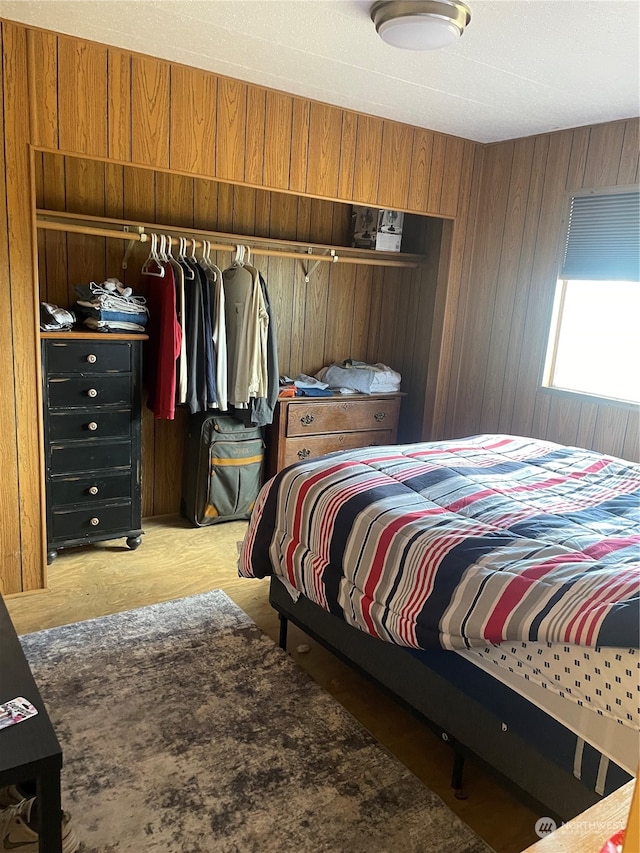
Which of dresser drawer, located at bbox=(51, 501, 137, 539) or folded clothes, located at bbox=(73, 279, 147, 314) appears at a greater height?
folded clothes, located at bbox=(73, 279, 147, 314)

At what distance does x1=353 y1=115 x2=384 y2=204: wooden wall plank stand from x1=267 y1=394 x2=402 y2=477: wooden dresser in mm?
1199

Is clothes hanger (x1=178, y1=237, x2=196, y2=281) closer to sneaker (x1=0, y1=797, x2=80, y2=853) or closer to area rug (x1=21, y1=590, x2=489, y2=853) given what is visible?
area rug (x1=21, y1=590, x2=489, y2=853)

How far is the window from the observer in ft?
10.4

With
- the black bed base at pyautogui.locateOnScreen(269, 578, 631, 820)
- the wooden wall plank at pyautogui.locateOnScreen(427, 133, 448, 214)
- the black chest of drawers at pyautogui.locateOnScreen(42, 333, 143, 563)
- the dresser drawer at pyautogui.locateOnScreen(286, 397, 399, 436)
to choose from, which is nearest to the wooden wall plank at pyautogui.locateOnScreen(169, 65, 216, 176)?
the black chest of drawers at pyautogui.locateOnScreen(42, 333, 143, 563)

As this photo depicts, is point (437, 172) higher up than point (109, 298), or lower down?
higher up

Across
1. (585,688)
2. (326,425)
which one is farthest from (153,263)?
(585,688)

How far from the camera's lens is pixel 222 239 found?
3.72 m

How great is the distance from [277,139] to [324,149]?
0.27 meters

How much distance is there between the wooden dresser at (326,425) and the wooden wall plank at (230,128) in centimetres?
132

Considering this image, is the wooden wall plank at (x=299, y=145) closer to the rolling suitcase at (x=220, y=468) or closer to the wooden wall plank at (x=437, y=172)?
the wooden wall plank at (x=437, y=172)

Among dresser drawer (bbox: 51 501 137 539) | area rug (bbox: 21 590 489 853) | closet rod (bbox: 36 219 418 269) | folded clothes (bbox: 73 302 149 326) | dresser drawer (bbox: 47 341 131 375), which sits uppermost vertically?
closet rod (bbox: 36 219 418 269)

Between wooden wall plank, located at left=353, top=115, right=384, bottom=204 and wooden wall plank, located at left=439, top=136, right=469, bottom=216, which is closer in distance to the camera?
wooden wall plank, located at left=353, top=115, right=384, bottom=204

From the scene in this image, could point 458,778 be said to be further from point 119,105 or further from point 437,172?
point 437,172

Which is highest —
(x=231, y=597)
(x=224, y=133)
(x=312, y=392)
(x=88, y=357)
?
(x=224, y=133)
